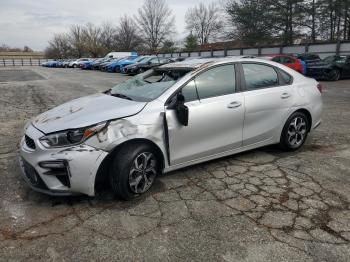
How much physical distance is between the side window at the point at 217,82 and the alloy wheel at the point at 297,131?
1.26 meters

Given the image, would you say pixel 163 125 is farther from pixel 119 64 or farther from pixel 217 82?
pixel 119 64

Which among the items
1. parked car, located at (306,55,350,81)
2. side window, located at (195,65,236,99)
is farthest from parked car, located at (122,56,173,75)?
side window, located at (195,65,236,99)

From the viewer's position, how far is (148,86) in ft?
14.6

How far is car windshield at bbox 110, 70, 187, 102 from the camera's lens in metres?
4.14

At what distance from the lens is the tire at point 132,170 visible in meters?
3.55

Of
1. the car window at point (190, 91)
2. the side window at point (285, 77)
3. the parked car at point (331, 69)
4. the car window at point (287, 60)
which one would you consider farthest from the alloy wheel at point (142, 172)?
the parked car at point (331, 69)

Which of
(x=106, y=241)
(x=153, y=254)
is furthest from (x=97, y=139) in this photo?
(x=153, y=254)

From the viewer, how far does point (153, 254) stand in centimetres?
281

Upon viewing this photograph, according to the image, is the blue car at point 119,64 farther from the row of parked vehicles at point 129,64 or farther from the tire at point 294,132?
the tire at point 294,132

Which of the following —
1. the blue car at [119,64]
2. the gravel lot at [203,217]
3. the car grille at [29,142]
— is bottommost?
the gravel lot at [203,217]

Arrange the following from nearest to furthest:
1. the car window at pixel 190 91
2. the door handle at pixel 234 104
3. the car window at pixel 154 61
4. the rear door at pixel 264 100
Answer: the car window at pixel 190 91, the door handle at pixel 234 104, the rear door at pixel 264 100, the car window at pixel 154 61

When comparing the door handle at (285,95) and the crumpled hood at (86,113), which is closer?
the crumpled hood at (86,113)

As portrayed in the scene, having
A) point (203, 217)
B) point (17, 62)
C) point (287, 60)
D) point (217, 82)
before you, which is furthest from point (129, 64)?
point (17, 62)

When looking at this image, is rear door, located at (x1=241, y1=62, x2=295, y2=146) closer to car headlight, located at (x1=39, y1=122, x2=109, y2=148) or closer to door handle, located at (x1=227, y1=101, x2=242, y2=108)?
door handle, located at (x1=227, y1=101, x2=242, y2=108)
